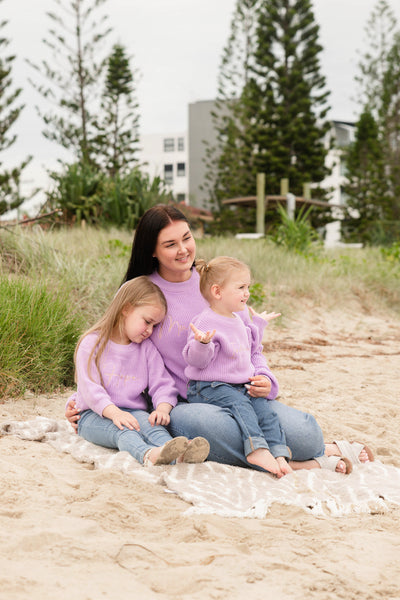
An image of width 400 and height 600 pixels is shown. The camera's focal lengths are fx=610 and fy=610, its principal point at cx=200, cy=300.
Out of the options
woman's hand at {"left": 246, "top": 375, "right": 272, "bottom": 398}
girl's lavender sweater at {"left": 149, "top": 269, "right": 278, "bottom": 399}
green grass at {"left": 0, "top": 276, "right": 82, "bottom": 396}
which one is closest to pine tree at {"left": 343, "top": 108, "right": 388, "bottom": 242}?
green grass at {"left": 0, "top": 276, "right": 82, "bottom": 396}

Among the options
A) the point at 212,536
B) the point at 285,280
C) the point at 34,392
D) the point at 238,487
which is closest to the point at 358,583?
the point at 212,536

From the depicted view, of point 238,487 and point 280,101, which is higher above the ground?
point 280,101

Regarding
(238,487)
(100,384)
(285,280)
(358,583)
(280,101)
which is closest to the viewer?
(358,583)

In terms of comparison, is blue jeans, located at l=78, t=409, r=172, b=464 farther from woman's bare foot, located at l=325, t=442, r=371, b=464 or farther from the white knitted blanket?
woman's bare foot, located at l=325, t=442, r=371, b=464

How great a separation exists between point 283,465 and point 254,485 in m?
0.23

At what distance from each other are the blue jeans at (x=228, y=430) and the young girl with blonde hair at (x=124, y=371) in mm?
101

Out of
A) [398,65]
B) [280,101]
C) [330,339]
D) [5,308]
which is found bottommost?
[330,339]

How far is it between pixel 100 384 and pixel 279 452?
0.95m

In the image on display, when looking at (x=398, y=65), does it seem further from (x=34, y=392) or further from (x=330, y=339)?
(x=34, y=392)

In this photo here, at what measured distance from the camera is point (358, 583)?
1.76m

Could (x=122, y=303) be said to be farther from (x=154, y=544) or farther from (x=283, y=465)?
(x=154, y=544)

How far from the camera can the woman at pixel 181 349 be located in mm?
2809

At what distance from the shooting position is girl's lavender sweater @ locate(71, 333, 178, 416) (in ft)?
9.90

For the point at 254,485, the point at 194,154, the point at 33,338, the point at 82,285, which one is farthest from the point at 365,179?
the point at 254,485
